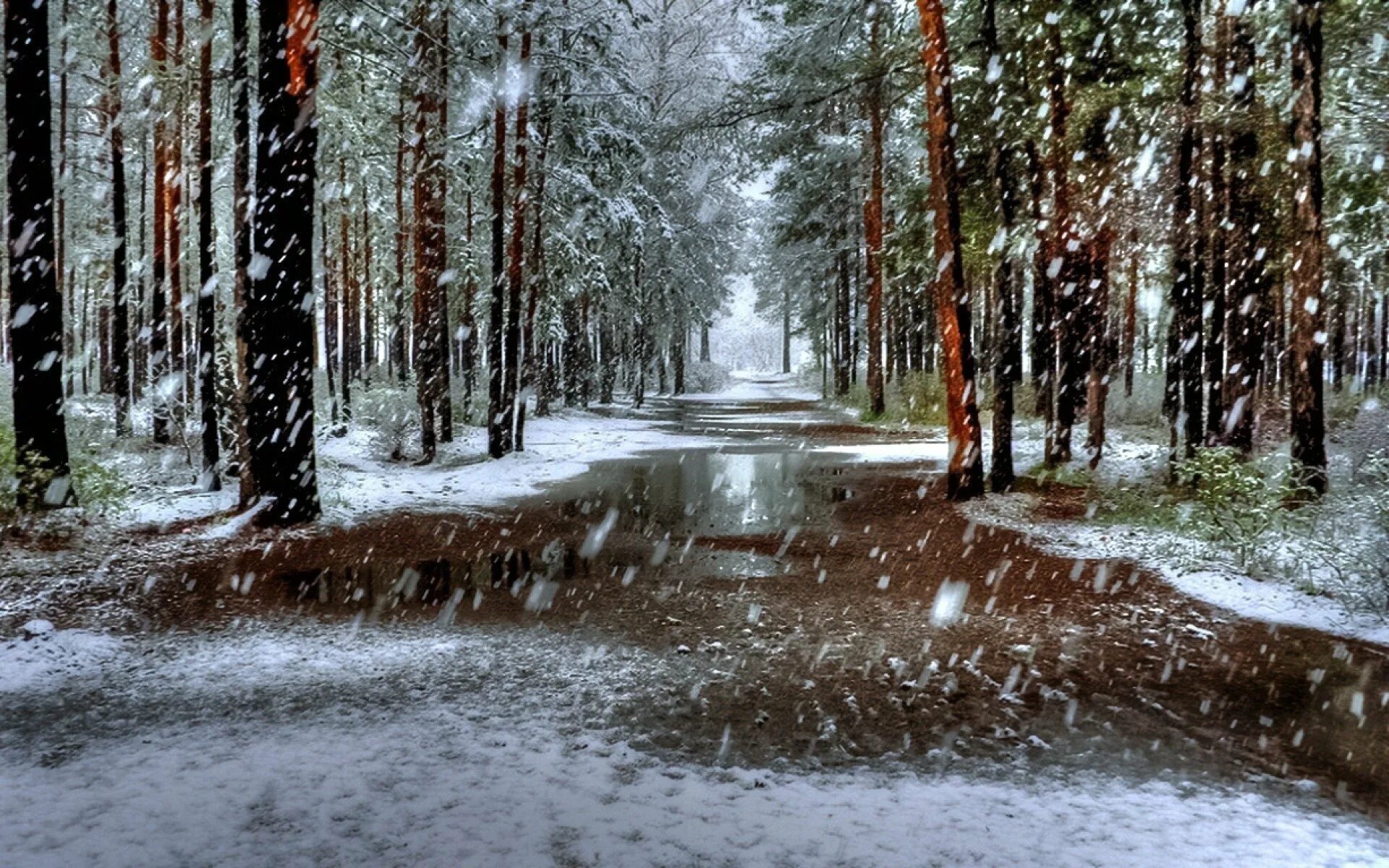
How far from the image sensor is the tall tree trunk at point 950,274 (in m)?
12.1

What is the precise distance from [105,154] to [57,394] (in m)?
17.8

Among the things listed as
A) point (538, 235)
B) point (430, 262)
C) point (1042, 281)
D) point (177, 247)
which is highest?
point (538, 235)

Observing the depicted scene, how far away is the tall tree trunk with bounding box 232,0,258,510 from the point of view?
11.0 meters

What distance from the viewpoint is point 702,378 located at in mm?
60969

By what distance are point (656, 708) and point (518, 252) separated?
15128 millimetres

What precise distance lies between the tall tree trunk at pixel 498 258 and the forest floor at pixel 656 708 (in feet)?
27.3

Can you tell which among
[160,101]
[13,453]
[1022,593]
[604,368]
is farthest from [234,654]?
[604,368]

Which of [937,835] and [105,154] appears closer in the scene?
[937,835]

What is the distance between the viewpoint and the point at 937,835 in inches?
143

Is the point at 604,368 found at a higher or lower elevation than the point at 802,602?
higher

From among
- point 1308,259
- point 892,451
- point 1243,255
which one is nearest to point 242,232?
point 892,451

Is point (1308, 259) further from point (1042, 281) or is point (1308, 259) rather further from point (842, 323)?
point (842, 323)

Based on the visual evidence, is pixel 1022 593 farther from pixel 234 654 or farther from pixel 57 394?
pixel 57 394

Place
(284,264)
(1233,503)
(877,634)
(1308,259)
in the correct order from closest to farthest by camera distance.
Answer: (877,634), (1233,503), (284,264), (1308,259)
